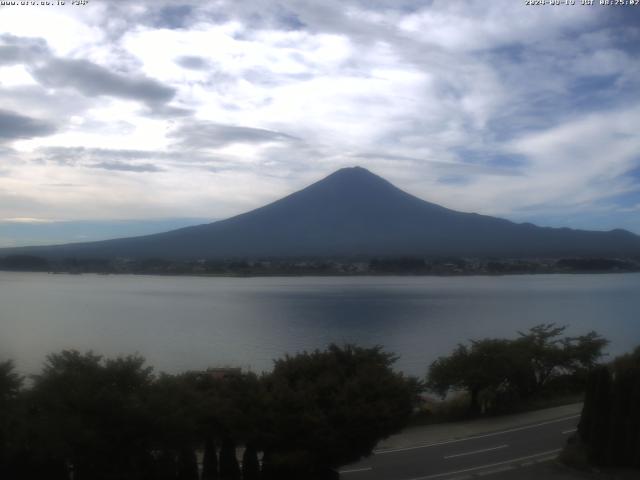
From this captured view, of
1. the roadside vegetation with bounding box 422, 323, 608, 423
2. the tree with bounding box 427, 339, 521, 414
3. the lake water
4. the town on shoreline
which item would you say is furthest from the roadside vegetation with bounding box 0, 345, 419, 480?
the town on shoreline

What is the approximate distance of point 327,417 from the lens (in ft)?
28.5

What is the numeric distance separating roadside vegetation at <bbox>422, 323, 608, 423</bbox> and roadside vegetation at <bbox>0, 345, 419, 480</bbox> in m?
5.71

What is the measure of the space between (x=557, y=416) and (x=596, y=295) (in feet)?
160

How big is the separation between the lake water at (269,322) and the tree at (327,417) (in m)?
12.8

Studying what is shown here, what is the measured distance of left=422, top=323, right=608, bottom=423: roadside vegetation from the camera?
15680 mm

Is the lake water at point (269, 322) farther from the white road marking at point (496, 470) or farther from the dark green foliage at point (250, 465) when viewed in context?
the dark green foliage at point (250, 465)

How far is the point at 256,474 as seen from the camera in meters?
8.91

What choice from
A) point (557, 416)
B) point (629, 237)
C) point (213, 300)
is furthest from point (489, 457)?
point (629, 237)

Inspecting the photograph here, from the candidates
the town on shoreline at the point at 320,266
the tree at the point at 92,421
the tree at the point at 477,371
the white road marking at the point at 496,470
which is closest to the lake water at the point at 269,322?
the tree at the point at 477,371

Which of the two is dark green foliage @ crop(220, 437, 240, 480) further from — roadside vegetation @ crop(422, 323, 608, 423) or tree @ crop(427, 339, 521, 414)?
tree @ crop(427, 339, 521, 414)

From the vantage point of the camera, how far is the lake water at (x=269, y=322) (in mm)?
25766

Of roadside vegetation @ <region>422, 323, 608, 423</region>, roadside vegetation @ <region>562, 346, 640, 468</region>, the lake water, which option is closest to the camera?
roadside vegetation @ <region>562, 346, 640, 468</region>

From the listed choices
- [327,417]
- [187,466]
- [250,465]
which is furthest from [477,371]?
[187,466]

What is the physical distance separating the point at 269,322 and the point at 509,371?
2058 centimetres
